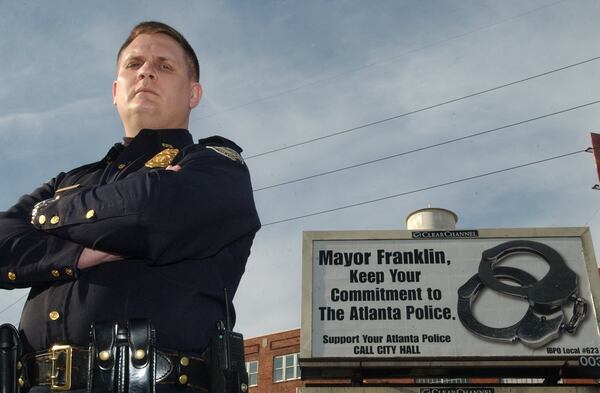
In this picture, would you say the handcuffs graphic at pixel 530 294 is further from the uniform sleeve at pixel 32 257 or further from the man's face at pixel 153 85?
the uniform sleeve at pixel 32 257

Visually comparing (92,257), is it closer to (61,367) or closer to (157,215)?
(157,215)

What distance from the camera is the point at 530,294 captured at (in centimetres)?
1855

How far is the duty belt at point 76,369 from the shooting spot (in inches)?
100

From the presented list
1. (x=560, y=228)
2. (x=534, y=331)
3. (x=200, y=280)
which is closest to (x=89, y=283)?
(x=200, y=280)

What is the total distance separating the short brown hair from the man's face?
1.1 inches

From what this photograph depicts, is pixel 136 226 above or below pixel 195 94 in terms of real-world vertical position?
below

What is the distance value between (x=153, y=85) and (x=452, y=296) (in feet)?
51.8

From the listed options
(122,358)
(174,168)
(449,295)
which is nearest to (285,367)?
(449,295)

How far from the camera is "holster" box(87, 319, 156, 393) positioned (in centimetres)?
246

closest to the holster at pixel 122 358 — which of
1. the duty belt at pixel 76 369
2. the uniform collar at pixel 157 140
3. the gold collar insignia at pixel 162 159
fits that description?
the duty belt at pixel 76 369

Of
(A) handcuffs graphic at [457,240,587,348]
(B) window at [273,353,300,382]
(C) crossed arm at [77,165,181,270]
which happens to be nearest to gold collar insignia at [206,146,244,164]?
(C) crossed arm at [77,165,181,270]

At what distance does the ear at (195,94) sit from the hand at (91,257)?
1048mm

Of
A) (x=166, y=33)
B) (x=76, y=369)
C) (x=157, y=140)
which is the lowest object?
(x=76, y=369)

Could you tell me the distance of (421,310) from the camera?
713 inches
